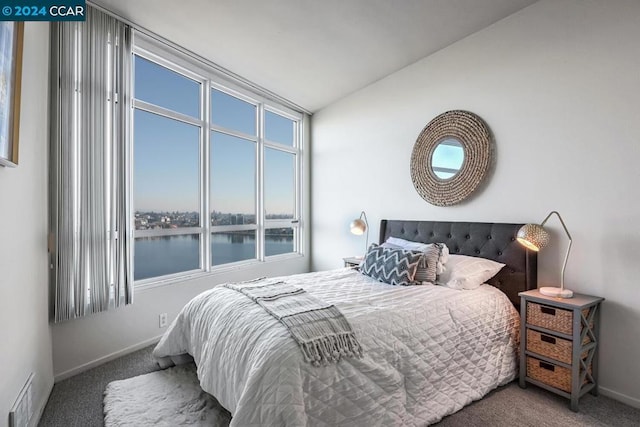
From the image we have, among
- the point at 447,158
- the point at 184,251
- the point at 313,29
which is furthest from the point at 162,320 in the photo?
the point at 447,158

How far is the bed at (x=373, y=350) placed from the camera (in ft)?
4.72

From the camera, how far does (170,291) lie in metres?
3.16

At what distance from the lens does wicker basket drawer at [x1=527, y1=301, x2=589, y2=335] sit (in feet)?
6.60

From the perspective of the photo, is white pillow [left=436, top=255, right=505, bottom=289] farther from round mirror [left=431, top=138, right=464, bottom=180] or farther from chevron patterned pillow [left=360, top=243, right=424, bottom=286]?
round mirror [left=431, top=138, right=464, bottom=180]

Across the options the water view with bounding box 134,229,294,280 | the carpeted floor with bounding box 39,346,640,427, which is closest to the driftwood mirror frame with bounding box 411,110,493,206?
the carpeted floor with bounding box 39,346,640,427

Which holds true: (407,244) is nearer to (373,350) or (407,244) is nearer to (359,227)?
(359,227)

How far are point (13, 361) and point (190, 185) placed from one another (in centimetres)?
221

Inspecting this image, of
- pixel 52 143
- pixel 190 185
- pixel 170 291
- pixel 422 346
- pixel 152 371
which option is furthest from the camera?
pixel 190 185

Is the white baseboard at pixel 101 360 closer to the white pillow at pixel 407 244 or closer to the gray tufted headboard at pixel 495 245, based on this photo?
the white pillow at pixel 407 244

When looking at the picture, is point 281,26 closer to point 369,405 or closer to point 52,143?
point 52,143

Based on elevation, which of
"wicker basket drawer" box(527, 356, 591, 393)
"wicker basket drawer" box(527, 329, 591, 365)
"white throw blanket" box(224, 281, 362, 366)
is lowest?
"wicker basket drawer" box(527, 356, 591, 393)

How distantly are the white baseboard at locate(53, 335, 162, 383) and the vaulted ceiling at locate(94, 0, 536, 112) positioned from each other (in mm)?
2841

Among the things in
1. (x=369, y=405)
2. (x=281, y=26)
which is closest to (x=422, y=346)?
(x=369, y=405)

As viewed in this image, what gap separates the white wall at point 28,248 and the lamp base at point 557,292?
312 centimetres
